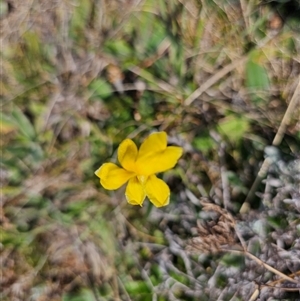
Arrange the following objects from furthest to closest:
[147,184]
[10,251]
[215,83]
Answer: [10,251] < [215,83] < [147,184]

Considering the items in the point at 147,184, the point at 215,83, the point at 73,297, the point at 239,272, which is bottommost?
the point at 73,297

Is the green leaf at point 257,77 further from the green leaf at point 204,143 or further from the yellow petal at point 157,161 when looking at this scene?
the yellow petal at point 157,161

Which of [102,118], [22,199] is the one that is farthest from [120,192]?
[22,199]

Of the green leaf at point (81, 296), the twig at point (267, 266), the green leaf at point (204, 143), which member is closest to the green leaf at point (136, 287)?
the green leaf at point (81, 296)

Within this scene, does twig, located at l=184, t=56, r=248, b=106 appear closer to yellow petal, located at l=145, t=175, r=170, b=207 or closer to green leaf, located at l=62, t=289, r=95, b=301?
yellow petal, located at l=145, t=175, r=170, b=207

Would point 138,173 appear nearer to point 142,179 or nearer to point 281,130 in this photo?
point 142,179

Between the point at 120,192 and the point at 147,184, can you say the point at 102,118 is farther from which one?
the point at 147,184

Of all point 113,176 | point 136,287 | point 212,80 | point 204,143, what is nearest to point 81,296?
point 136,287

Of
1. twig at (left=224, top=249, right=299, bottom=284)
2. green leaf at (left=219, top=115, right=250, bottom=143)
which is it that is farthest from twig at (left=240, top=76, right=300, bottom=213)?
twig at (left=224, top=249, right=299, bottom=284)
